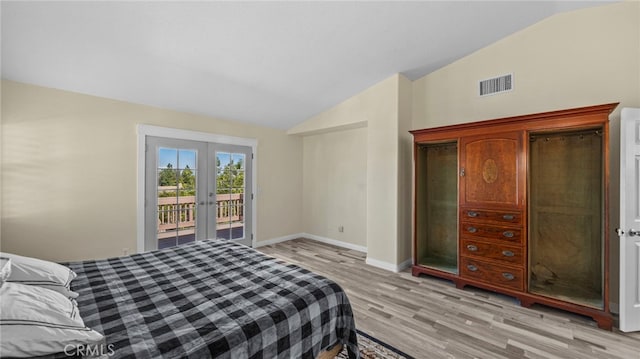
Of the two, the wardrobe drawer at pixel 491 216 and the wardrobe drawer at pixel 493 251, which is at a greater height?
the wardrobe drawer at pixel 491 216

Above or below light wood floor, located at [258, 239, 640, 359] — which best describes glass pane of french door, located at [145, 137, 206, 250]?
above

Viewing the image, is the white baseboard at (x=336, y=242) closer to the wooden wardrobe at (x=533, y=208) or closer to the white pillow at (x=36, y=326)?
the wooden wardrobe at (x=533, y=208)

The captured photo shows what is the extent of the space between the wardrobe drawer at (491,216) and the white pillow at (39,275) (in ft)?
11.3

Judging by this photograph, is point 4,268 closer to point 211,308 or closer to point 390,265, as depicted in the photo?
point 211,308

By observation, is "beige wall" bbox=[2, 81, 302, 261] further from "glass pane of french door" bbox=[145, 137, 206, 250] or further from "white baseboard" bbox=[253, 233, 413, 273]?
"white baseboard" bbox=[253, 233, 413, 273]

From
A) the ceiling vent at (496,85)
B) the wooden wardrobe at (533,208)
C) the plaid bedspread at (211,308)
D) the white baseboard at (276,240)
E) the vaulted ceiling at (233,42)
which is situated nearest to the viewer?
the plaid bedspread at (211,308)

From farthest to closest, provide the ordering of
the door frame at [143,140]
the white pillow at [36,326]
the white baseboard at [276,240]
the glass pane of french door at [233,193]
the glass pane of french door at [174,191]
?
the white baseboard at [276,240], the glass pane of french door at [233,193], the glass pane of french door at [174,191], the door frame at [143,140], the white pillow at [36,326]

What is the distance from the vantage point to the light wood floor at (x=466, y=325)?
1967 mm

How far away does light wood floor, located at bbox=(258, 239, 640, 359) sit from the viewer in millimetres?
1967

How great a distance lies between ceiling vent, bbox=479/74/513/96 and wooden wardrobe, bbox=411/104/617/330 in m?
0.74

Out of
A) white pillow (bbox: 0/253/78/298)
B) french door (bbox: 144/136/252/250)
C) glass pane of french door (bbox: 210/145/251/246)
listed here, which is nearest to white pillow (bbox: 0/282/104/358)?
white pillow (bbox: 0/253/78/298)

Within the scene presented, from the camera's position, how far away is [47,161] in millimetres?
2844

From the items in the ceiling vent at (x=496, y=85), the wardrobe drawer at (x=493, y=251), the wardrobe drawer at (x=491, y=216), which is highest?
the ceiling vent at (x=496, y=85)

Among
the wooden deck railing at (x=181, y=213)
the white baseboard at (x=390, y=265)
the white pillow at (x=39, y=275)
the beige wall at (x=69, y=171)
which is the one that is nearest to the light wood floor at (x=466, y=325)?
the white baseboard at (x=390, y=265)
